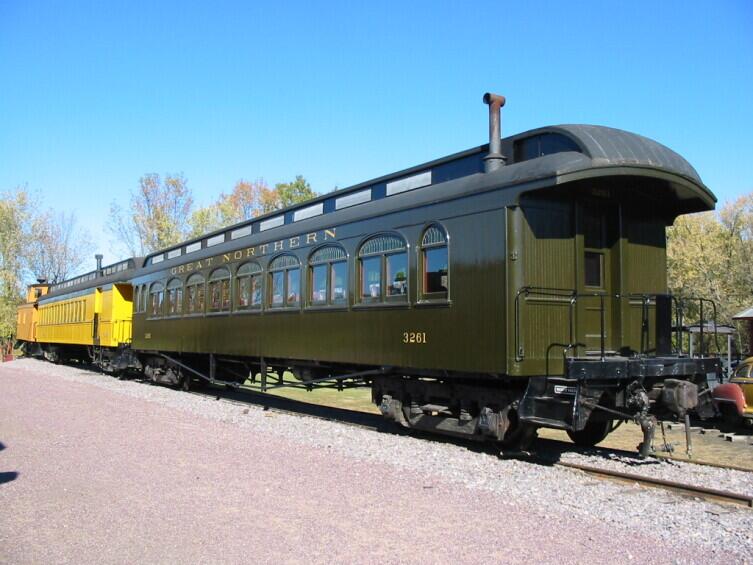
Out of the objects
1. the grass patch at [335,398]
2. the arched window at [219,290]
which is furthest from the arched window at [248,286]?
the grass patch at [335,398]

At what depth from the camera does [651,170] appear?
310 inches

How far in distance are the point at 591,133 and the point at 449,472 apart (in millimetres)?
4199

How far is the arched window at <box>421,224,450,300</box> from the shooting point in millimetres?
8672

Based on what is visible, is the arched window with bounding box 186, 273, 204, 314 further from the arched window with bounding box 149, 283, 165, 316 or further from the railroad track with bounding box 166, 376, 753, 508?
the railroad track with bounding box 166, 376, 753, 508

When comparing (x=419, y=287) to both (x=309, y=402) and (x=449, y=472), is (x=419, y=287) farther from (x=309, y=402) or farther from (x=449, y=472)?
(x=309, y=402)

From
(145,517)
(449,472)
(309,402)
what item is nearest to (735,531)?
(449,472)

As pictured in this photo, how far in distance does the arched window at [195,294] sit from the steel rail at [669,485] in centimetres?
1020

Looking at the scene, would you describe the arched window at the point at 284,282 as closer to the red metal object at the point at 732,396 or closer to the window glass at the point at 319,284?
the window glass at the point at 319,284

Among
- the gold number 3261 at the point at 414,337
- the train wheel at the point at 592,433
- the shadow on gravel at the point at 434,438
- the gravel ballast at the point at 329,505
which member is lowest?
the shadow on gravel at the point at 434,438

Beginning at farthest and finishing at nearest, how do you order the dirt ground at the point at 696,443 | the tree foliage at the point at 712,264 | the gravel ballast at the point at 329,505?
the tree foliage at the point at 712,264, the dirt ground at the point at 696,443, the gravel ballast at the point at 329,505

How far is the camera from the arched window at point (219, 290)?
14.5 metres

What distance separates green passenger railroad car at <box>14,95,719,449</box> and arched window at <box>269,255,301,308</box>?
0.58 meters

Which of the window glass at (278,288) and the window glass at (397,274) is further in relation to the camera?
the window glass at (278,288)

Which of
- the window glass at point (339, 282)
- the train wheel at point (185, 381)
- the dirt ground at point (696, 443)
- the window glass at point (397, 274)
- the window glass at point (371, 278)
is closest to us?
the dirt ground at point (696, 443)
